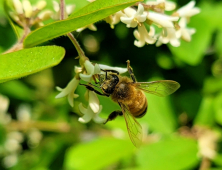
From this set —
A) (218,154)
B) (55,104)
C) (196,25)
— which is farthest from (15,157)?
(196,25)

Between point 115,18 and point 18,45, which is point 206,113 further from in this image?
point 18,45

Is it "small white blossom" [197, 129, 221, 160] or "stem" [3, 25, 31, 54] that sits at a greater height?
"stem" [3, 25, 31, 54]

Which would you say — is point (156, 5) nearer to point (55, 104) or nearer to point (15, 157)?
point (55, 104)

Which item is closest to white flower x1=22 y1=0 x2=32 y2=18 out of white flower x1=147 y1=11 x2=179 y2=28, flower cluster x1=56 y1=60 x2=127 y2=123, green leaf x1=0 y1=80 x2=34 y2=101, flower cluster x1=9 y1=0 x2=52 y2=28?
flower cluster x1=9 y1=0 x2=52 y2=28

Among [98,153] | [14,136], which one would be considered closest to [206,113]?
[98,153]

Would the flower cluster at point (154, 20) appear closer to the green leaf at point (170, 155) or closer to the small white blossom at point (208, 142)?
the green leaf at point (170, 155)

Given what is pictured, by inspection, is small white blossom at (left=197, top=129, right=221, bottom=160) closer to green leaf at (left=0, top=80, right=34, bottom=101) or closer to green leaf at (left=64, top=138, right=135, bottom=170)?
green leaf at (left=64, top=138, right=135, bottom=170)
